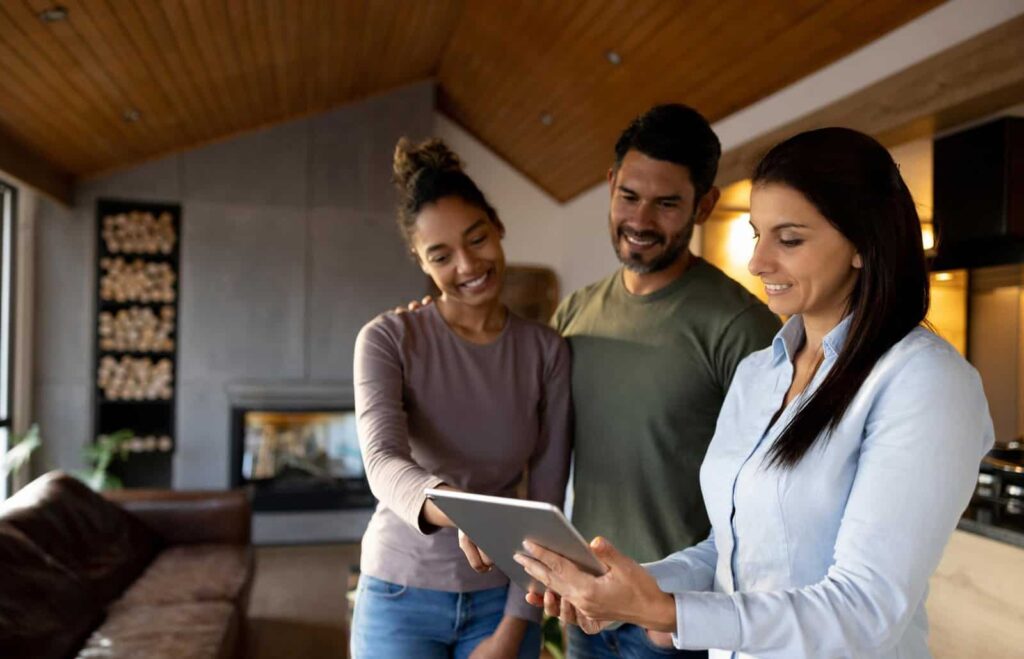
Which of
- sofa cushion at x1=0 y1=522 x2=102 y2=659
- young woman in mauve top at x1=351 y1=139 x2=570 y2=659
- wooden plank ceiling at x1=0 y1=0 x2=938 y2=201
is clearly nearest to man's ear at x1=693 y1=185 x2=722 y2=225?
young woman in mauve top at x1=351 y1=139 x2=570 y2=659

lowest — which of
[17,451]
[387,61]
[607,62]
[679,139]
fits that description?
[17,451]

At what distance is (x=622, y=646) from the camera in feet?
5.30

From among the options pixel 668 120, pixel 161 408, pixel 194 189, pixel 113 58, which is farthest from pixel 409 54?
pixel 668 120

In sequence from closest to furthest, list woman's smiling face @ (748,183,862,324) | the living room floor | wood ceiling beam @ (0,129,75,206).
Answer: woman's smiling face @ (748,183,862,324) < the living room floor < wood ceiling beam @ (0,129,75,206)

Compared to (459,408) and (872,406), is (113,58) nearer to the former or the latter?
(459,408)

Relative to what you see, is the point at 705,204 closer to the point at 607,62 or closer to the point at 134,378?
the point at 607,62

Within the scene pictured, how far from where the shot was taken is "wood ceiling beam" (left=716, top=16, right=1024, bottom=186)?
2.67 meters

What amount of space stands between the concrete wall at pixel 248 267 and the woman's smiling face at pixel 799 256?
4864mm

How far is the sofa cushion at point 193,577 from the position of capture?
314 cm

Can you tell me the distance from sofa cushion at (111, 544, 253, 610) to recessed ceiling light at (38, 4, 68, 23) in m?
2.17

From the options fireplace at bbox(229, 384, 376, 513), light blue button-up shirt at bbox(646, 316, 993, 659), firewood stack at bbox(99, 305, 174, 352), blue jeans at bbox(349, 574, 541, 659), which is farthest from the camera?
fireplace at bbox(229, 384, 376, 513)

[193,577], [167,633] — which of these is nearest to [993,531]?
[167,633]

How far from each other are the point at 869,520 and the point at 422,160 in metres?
1.04

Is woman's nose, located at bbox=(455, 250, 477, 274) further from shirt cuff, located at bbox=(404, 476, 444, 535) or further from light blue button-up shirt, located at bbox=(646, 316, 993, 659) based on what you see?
light blue button-up shirt, located at bbox=(646, 316, 993, 659)
